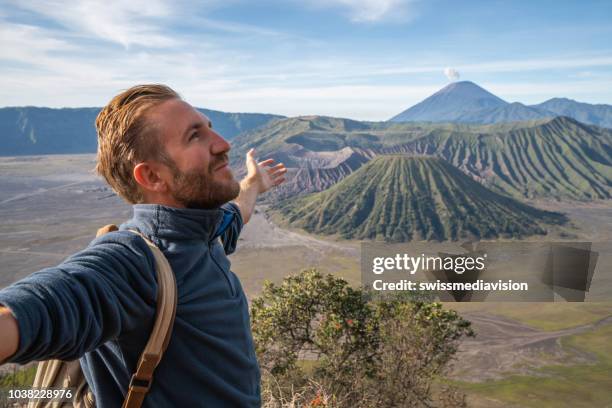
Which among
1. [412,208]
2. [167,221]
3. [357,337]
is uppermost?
[167,221]

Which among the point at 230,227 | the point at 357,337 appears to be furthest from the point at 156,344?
the point at 357,337

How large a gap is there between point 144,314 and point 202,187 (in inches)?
21.0

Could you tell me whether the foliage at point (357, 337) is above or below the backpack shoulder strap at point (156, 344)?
below

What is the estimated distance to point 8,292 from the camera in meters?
1.19

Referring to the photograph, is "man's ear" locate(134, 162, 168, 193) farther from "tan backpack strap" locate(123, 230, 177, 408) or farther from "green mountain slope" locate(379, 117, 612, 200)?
"green mountain slope" locate(379, 117, 612, 200)

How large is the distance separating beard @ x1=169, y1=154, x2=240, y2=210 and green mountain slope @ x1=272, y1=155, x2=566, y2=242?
81834mm

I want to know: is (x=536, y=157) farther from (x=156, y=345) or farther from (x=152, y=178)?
(x=156, y=345)

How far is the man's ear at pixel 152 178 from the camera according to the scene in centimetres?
178

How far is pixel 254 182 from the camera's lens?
3.59 m

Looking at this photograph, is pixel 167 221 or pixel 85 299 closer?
pixel 85 299

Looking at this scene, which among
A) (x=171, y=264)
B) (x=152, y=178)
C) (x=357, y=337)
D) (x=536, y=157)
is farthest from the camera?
(x=536, y=157)

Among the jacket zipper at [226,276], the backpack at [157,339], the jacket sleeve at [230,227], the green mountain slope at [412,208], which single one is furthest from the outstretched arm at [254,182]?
the green mountain slope at [412,208]

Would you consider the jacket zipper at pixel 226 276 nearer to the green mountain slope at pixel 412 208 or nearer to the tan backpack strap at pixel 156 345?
the tan backpack strap at pixel 156 345

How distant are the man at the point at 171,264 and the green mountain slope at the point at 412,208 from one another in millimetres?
81828
